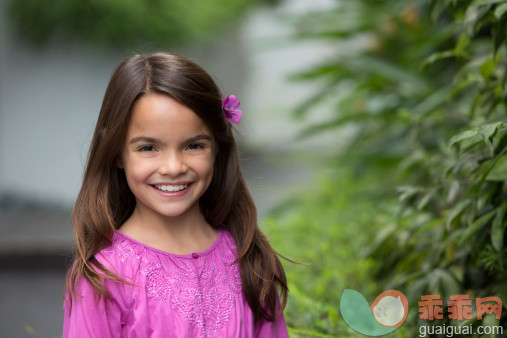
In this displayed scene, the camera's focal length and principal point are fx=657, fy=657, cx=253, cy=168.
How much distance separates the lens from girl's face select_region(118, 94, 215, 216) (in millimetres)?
1270

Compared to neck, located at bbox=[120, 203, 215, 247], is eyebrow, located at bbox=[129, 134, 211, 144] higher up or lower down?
higher up

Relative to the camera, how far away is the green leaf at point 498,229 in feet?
4.48

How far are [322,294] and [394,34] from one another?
5.67 feet

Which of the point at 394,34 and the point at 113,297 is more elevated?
the point at 394,34

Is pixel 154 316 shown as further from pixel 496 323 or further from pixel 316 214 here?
pixel 316 214

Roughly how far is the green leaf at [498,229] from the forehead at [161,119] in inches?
26.0

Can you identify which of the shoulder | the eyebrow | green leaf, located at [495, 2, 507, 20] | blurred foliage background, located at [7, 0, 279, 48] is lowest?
the shoulder

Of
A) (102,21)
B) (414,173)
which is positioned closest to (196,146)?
(414,173)

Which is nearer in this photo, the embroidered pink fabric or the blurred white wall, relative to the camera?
the embroidered pink fabric

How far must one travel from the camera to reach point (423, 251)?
1965mm

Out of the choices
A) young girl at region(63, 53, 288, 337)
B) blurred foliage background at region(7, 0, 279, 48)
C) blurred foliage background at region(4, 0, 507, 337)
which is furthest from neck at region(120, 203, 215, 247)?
blurred foliage background at region(7, 0, 279, 48)

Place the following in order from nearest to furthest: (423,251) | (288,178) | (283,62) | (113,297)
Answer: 1. (113,297)
2. (423,251)
3. (288,178)
4. (283,62)

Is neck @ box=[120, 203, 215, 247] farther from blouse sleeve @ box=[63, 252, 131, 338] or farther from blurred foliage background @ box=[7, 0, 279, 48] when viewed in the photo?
blurred foliage background @ box=[7, 0, 279, 48]

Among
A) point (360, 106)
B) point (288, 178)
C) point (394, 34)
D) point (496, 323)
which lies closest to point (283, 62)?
point (288, 178)
